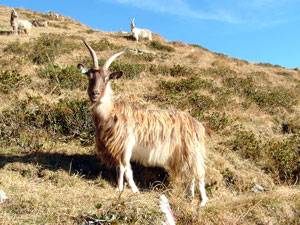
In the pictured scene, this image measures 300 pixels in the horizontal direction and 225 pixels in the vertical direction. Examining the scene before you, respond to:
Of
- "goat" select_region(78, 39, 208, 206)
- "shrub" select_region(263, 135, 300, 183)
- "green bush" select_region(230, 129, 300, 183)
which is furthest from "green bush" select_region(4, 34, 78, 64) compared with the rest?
"shrub" select_region(263, 135, 300, 183)

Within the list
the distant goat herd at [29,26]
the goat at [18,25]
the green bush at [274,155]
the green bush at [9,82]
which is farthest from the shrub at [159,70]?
the goat at [18,25]

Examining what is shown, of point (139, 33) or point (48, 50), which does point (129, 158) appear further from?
point (139, 33)

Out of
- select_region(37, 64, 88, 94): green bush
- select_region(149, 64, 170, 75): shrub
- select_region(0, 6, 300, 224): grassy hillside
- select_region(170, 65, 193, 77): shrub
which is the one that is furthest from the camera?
select_region(170, 65, 193, 77): shrub

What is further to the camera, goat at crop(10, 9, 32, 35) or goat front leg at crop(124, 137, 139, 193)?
goat at crop(10, 9, 32, 35)

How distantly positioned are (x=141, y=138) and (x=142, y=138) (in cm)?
2

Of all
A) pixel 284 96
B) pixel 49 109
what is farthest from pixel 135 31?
pixel 49 109

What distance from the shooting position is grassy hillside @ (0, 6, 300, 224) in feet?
11.0

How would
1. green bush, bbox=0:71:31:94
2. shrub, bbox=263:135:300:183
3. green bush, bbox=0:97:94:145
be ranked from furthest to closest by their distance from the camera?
green bush, bbox=0:71:31:94 → shrub, bbox=263:135:300:183 → green bush, bbox=0:97:94:145

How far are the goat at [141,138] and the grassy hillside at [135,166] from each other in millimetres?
402

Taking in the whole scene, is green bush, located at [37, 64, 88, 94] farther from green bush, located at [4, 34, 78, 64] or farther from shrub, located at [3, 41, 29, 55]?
shrub, located at [3, 41, 29, 55]

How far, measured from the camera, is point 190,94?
28.6 ft

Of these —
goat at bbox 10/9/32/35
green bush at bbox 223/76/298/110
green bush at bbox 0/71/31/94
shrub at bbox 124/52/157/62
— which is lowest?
green bush at bbox 0/71/31/94

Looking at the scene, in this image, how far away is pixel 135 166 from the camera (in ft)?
17.5

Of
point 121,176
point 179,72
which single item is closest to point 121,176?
point 121,176
